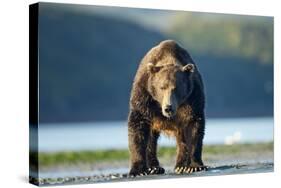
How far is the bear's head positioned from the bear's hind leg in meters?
0.30

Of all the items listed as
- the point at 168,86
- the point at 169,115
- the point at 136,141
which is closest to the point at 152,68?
the point at 168,86

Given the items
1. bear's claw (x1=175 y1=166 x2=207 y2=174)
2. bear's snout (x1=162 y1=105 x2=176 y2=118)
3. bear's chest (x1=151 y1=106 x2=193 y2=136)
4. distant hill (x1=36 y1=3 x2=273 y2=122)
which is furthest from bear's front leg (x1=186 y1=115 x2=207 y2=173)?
bear's snout (x1=162 y1=105 x2=176 y2=118)

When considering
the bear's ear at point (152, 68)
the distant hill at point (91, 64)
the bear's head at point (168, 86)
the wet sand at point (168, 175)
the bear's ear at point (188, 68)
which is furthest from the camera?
the bear's ear at point (188, 68)

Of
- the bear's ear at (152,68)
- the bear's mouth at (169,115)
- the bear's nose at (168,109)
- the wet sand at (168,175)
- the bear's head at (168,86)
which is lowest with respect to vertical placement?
the wet sand at (168,175)

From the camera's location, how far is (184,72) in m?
9.23

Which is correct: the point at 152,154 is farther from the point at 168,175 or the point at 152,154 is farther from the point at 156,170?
the point at 168,175

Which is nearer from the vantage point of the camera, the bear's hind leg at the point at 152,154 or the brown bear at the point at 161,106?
the brown bear at the point at 161,106

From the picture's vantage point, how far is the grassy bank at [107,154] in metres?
8.65

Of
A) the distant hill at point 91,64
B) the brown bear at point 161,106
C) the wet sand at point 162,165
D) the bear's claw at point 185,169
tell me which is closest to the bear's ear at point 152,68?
the brown bear at point 161,106

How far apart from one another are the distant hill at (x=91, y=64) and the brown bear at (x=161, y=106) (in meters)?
0.15

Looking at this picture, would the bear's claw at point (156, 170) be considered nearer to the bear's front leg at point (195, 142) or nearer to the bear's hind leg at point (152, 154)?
the bear's hind leg at point (152, 154)

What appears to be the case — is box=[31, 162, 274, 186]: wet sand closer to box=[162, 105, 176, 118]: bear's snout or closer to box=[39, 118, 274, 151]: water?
box=[39, 118, 274, 151]: water

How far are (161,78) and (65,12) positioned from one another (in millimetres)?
1337

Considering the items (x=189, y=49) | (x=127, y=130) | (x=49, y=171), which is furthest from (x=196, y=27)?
(x=49, y=171)
